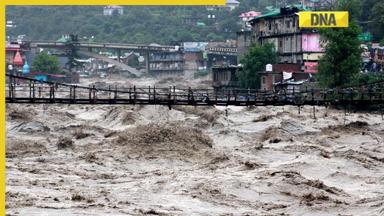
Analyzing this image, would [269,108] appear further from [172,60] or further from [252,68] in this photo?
[172,60]

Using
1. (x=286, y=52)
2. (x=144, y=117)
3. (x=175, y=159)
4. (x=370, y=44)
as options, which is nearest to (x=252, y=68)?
(x=286, y=52)

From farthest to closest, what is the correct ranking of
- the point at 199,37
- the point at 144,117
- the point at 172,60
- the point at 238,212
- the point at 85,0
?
the point at 199,37
the point at 172,60
the point at 144,117
the point at 238,212
the point at 85,0

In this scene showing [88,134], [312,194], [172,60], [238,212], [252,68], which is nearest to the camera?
[238,212]

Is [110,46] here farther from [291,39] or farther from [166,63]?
[291,39]

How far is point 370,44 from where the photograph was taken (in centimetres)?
9719

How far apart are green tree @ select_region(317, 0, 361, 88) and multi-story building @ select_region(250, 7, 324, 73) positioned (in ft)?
47.5

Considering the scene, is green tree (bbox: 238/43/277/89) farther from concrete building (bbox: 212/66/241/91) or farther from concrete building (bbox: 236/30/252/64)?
concrete building (bbox: 236/30/252/64)

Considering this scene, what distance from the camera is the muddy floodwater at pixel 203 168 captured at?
25.6 meters

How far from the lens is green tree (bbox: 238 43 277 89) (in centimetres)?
9231

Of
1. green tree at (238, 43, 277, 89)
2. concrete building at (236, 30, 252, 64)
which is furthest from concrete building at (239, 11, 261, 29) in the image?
green tree at (238, 43, 277, 89)

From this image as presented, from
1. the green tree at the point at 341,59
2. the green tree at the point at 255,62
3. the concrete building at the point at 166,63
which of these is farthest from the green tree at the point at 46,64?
the green tree at the point at 341,59

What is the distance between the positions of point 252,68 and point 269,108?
1533cm

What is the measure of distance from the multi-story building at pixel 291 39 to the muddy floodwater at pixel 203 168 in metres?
27.7

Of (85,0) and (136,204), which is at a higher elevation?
(85,0)
